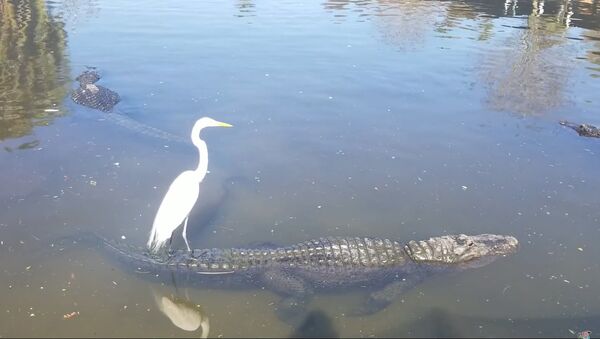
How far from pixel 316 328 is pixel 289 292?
585 mm

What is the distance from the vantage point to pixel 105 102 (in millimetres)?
10969

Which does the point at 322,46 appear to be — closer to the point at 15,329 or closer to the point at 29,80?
the point at 29,80

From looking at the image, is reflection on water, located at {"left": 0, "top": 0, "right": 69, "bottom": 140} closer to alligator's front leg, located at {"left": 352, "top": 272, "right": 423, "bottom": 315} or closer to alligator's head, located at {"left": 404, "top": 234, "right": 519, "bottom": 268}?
alligator's front leg, located at {"left": 352, "top": 272, "right": 423, "bottom": 315}

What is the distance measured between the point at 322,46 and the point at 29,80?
26.4 feet

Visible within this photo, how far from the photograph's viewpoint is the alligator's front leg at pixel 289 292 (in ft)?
18.5

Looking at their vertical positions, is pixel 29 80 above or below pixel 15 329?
above

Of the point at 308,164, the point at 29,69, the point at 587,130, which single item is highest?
the point at 29,69

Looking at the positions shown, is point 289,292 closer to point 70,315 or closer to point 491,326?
point 491,326

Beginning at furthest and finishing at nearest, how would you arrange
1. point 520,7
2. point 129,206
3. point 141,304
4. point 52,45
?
point 520,7, point 52,45, point 129,206, point 141,304

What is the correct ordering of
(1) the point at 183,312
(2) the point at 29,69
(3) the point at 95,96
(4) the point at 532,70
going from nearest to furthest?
(1) the point at 183,312 → (3) the point at 95,96 → (2) the point at 29,69 → (4) the point at 532,70

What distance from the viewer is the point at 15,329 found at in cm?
527

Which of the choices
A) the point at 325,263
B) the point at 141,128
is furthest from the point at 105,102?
the point at 325,263

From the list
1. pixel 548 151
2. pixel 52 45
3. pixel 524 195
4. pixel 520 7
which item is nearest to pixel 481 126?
pixel 548 151

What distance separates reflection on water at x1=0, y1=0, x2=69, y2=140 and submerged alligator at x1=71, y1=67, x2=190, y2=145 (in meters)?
0.48
